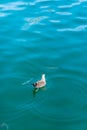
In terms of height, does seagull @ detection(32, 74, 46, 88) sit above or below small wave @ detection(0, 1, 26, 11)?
below

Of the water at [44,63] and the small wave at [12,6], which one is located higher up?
the small wave at [12,6]

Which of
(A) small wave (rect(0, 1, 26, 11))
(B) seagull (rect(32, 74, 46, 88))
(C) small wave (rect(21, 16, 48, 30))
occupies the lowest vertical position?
(B) seagull (rect(32, 74, 46, 88))

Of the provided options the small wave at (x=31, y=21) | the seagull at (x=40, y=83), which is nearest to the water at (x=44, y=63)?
the small wave at (x=31, y=21)

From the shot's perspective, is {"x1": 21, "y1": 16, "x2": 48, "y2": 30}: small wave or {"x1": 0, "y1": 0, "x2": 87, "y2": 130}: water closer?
{"x1": 0, "y1": 0, "x2": 87, "y2": 130}: water

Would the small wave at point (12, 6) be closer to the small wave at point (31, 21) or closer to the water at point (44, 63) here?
the water at point (44, 63)

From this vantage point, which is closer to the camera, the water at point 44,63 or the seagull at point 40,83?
the water at point 44,63

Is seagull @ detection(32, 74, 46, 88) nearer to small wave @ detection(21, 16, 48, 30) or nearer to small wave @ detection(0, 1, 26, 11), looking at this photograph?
small wave @ detection(21, 16, 48, 30)

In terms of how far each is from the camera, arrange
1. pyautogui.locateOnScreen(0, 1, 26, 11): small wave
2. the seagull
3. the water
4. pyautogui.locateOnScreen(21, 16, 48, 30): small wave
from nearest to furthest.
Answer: the water
the seagull
pyautogui.locateOnScreen(21, 16, 48, 30): small wave
pyautogui.locateOnScreen(0, 1, 26, 11): small wave

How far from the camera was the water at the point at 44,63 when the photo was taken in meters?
15.4

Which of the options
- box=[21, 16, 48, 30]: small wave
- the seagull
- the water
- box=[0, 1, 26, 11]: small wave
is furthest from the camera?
box=[0, 1, 26, 11]: small wave

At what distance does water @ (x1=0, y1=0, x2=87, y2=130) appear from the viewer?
15.4 m

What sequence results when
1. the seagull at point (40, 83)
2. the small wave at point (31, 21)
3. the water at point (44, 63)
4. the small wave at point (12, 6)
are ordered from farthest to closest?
the small wave at point (12, 6) < the small wave at point (31, 21) < the seagull at point (40, 83) < the water at point (44, 63)

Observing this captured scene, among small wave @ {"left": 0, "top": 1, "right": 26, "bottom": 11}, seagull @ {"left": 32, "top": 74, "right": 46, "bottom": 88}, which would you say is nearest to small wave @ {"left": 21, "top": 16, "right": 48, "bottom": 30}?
small wave @ {"left": 0, "top": 1, "right": 26, "bottom": 11}

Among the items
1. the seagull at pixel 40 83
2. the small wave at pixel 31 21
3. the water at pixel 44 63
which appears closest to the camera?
the water at pixel 44 63
